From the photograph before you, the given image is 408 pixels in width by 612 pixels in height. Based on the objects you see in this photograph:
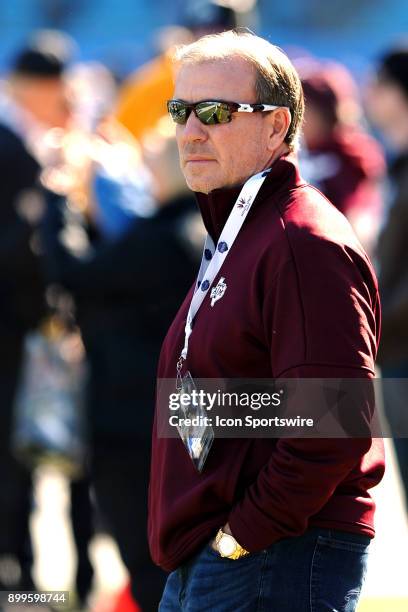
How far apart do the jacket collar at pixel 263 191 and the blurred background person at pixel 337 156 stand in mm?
2561

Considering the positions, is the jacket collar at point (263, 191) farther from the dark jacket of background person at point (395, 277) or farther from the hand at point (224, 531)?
the dark jacket of background person at point (395, 277)

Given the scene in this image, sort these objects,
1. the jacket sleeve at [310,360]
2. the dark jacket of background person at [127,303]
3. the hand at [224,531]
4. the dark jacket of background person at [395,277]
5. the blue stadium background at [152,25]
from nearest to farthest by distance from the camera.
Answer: the jacket sleeve at [310,360] < the hand at [224,531] < the dark jacket of background person at [127,303] < the dark jacket of background person at [395,277] < the blue stadium background at [152,25]

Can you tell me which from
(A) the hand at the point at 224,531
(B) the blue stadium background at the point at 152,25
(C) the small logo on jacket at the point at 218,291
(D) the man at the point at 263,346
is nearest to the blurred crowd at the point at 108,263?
(D) the man at the point at 263,346

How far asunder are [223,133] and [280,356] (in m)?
0.51

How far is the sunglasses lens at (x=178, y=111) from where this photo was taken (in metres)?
2.66

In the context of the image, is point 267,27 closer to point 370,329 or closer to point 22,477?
point 22,477

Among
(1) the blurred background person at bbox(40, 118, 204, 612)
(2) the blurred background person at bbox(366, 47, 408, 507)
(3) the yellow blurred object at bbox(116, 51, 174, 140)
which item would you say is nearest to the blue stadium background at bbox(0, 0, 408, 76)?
(3) the yellow blurred object at bbox(116, 51, 174, 140)

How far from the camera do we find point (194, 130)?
2.63m

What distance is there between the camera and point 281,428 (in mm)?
2439

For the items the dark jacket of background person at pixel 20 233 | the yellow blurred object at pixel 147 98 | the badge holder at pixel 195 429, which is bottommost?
the badge holder at pixel 195 429

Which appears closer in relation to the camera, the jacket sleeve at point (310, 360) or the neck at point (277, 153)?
the jacket sleeve at point (310, 360)

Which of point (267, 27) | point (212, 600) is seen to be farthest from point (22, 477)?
point (267, 27)

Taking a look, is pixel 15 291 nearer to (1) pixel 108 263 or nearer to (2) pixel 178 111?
(1) pixel 108 263

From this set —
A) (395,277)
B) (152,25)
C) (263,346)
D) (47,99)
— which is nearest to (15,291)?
(47,99)
